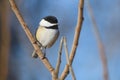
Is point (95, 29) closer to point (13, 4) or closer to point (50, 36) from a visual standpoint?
point (13, 4)

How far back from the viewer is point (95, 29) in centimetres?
72

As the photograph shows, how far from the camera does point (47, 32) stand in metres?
1.79

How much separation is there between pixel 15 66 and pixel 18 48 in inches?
8.1

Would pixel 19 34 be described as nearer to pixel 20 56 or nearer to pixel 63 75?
pixel 20 56

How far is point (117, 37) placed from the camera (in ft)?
10.2

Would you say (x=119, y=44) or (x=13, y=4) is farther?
(x=119, y=44)

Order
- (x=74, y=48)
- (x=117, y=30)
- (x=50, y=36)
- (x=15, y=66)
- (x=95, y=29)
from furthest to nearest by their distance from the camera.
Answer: (x=15, y=66), (x=117, y=30), (x=50, y=36), (x=74, y=48), (x=95, y=29)

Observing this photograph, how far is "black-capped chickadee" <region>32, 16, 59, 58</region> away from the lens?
1659mm

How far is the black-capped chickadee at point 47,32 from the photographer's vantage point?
1.66m

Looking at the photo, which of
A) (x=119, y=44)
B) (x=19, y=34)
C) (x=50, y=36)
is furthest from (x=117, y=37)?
(x=50, y=36)

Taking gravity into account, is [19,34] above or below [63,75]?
below

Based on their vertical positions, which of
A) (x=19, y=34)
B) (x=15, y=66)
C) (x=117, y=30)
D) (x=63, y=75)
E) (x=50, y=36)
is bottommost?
(x=15, y=66)

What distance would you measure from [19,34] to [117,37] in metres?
1.13

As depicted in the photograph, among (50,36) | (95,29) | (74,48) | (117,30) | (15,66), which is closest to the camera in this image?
(95,29)
